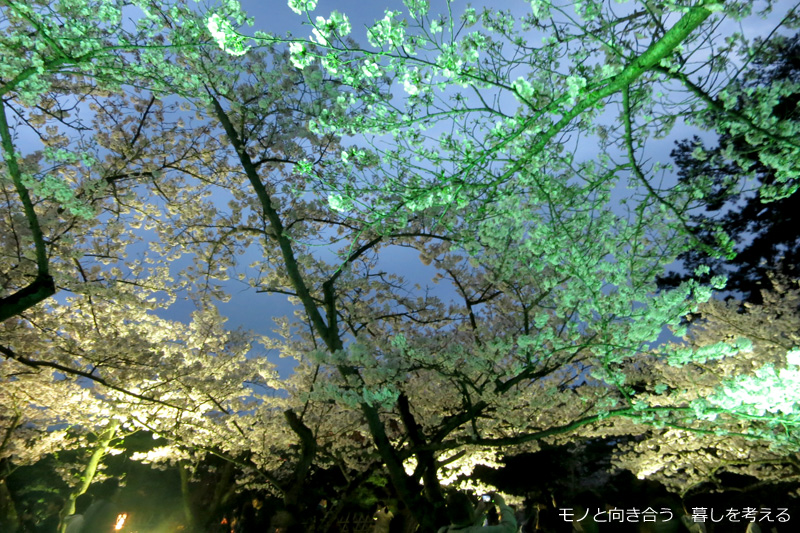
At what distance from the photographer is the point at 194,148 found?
30.2ft

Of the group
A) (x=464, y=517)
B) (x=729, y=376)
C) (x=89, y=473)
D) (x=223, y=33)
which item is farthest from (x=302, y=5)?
(x=89, y=473)

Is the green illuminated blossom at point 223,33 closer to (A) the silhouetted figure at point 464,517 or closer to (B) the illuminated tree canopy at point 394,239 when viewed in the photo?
(B) the illuminated tree canopy at point 394,239

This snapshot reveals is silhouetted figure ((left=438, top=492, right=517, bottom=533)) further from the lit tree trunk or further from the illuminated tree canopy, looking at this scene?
the lit tree trunk

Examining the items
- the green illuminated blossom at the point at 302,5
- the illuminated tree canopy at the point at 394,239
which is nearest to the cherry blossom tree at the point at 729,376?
the illuminated tree canopy at the point at 394,239

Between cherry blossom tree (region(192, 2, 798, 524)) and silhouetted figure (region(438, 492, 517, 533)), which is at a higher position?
cherry blossom tree (region(192, 2, 798, 524))

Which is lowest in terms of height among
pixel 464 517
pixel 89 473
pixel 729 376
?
pixel 464 517

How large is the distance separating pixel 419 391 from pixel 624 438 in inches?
556

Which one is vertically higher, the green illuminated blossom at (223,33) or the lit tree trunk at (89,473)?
the green illuminated blossom at (223,33)

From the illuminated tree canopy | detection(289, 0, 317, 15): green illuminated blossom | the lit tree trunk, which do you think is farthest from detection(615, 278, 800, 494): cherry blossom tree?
the lit tree trunk

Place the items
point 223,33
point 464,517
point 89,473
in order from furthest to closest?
point 89,473 < point 464,517 < point 223,33

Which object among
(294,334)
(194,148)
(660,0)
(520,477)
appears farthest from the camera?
(520,477)

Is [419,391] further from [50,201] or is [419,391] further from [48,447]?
[48,447]

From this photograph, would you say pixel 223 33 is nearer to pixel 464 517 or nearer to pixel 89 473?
pixel 464 517

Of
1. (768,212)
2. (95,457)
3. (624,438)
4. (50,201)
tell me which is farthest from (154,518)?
(768,212)
